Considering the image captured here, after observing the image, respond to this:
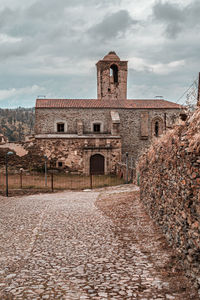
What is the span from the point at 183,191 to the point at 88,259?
2.39 metres

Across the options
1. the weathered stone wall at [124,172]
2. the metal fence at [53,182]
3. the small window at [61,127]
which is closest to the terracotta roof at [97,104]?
the small window at [61,127]

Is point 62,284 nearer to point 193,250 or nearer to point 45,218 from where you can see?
point 193,250

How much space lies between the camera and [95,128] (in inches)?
1241

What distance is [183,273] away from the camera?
4914 millimetres

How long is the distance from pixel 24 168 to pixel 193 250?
2385 centimetres

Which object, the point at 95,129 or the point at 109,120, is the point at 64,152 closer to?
the point at 95,129

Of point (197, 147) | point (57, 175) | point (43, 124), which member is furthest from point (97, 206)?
point (43, 124)

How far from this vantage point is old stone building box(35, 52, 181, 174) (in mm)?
27453

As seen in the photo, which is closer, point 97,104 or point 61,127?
point 61,127

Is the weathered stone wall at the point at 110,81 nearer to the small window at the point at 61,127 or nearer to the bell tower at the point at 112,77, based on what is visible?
the bell tower at the point at 112,77

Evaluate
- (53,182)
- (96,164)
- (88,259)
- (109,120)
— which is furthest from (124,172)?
(88,259)

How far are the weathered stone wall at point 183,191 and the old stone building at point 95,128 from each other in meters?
20.0

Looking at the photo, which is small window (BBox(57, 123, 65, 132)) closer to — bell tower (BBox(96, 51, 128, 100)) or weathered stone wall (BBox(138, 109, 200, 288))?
bell tower (BBox(96, 51, 128, 100))

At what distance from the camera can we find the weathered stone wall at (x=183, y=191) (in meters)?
4.57
